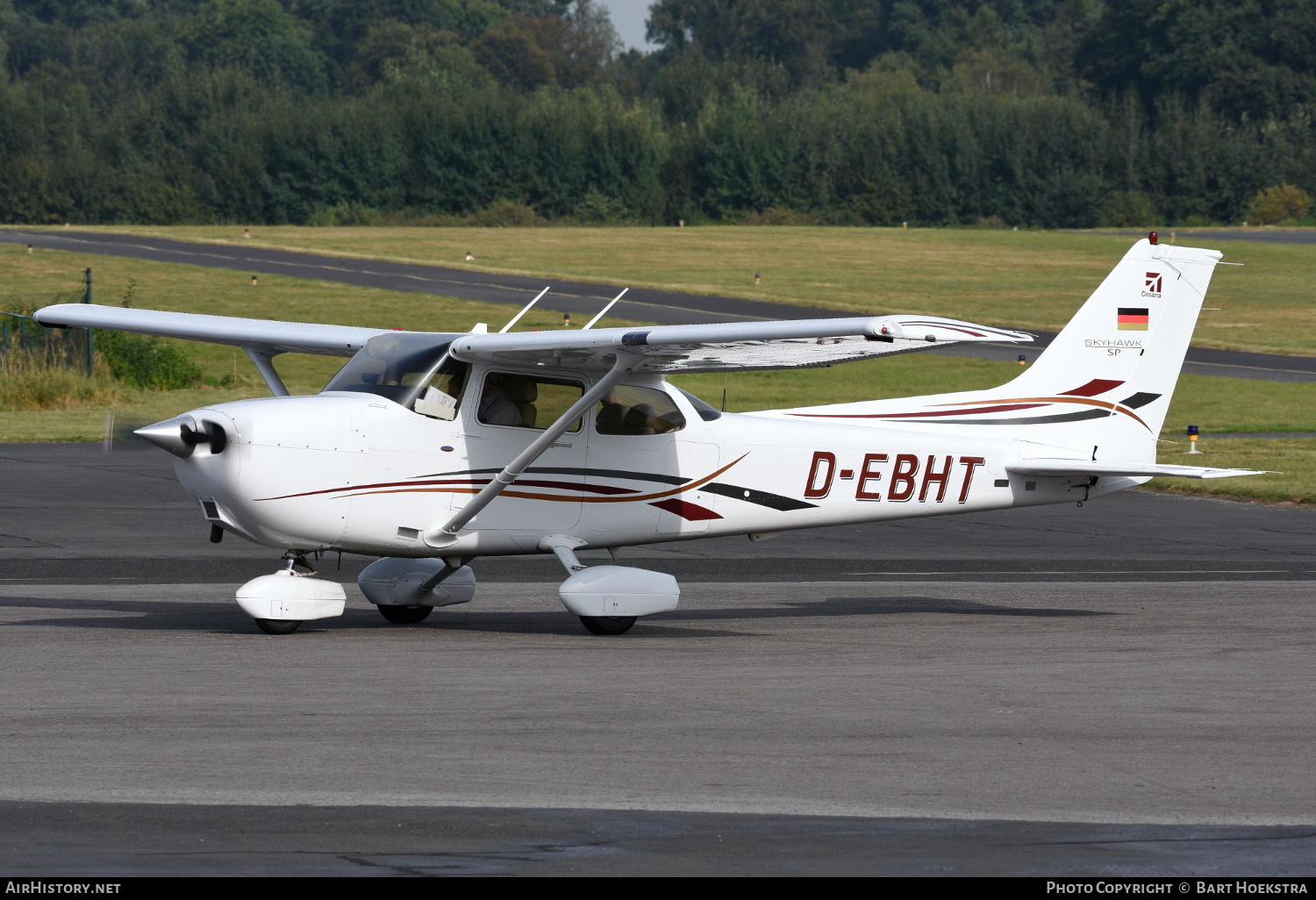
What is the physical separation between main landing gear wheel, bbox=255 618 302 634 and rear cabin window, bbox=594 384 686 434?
8.10 feet

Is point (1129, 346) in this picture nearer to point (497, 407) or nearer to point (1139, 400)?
point (1139, 400)

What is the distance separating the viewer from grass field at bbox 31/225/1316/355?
162ft

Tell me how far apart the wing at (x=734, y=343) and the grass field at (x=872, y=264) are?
113 feet

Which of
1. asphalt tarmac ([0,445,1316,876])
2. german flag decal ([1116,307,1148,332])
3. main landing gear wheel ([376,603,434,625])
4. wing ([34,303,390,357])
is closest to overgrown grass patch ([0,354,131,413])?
asphalt tarmac ([0,445,1316,876])

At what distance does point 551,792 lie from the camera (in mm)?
7184

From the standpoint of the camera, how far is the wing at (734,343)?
9.86 m

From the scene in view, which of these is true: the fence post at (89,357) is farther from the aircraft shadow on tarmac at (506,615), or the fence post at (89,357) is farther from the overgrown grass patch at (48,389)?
the aircraft shadow on tarmac at (506,615)

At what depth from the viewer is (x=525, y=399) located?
11969 millimetres

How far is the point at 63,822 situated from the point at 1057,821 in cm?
380

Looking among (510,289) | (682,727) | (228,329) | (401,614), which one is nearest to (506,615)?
(401,614)

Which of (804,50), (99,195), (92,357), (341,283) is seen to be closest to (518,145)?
(99,195)

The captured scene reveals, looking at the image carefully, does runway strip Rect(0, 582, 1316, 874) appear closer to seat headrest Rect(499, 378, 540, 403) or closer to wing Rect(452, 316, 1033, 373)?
seat headrest Rect(499, 378, 540, 403)

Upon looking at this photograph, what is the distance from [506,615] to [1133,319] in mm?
5351

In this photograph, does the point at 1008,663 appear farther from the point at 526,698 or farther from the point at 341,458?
the point at 341,458
